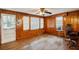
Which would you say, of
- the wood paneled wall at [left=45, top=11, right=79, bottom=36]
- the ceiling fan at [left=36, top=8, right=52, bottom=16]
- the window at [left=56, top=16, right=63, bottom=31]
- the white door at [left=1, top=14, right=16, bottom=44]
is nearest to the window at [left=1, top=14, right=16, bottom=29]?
the white door at [left=1, top=14, right=16, bottom=44]

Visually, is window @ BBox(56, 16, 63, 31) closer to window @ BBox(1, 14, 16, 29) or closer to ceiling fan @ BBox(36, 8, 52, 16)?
ceiling fan @ BBox(36, 8, 52, 16)

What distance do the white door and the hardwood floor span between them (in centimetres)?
15

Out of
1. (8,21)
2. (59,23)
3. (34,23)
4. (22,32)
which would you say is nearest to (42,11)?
(34,23)

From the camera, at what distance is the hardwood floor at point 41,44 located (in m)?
1.96

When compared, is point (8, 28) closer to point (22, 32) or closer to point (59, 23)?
point (22, 32)

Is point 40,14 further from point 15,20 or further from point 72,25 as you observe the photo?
point 72,25

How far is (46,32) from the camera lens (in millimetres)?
2049

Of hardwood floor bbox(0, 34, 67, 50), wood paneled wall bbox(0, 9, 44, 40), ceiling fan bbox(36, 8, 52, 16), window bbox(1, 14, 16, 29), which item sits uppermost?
ceiling fan bbox(36, 8, 52, 16)

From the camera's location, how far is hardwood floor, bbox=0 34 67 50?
196cm

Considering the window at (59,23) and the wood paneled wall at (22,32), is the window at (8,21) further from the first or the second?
the window at (59,23)
